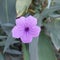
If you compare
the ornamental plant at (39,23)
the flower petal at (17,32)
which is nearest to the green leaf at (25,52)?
the ornamental plant at (39,23)

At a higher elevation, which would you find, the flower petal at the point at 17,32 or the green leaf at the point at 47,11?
the green leaf at the point at 47,11

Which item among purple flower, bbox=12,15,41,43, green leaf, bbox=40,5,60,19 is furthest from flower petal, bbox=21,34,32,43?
green leaf, bbox=40,5,60,19

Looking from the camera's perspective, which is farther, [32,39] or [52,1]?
[52,1]

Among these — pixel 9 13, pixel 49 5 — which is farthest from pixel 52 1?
pixel 9 13

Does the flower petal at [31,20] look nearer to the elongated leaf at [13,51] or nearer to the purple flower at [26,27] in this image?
the purple flower at [26,27]

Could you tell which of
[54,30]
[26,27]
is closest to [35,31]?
[26,27]

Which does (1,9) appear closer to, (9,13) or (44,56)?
(9,13)
